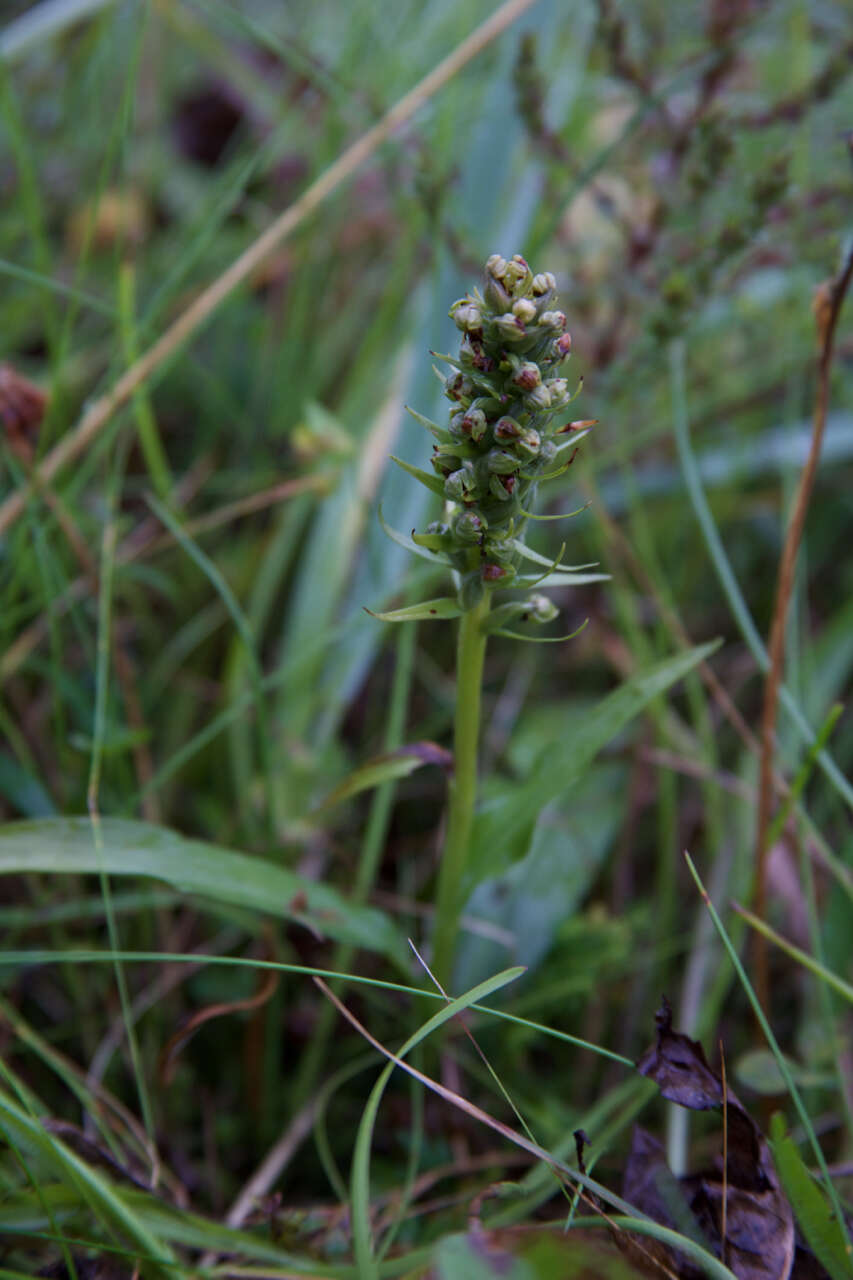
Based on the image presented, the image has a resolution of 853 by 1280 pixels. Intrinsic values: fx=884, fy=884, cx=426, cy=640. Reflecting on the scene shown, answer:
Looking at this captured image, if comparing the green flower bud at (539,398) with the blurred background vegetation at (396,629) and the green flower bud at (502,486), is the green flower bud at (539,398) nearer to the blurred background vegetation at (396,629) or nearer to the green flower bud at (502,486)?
the green flower bud at (502,486)

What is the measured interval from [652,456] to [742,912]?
1.48 metres

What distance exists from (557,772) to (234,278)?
120cm

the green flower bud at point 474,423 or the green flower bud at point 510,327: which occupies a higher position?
the green flower bud at point 510,327

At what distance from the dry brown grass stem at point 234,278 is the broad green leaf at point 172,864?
69cm

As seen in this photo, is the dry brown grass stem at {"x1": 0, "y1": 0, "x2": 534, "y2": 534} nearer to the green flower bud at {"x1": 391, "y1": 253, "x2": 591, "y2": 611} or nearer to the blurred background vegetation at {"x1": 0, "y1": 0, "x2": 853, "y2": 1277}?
the blurred background vegetation at {"x1": 0, "y1": 0, "x2": 853, "y2": 1277}

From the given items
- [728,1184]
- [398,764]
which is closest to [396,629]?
[398,764]

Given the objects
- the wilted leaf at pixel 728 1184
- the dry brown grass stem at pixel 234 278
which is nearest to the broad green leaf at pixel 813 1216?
the wilted leaf at pixel 728 1184

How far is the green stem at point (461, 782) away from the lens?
107 centimetres

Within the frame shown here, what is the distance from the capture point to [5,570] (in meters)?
1.54

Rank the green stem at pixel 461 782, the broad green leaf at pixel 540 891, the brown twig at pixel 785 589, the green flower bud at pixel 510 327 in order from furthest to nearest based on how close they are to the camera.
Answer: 1. the broad green leaf at pixel 540 891
2. the brown twig at pixel 785 589
3. the green stem at pixel 461 782
4. the green flower bud at pixel 510 327

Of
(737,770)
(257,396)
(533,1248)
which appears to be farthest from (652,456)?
(533,1248)

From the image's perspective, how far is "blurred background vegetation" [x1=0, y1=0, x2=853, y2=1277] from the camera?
54.4 inches

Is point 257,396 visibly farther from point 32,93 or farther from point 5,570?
point 32,93

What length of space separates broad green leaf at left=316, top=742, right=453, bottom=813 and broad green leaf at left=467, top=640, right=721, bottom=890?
0.35ft
